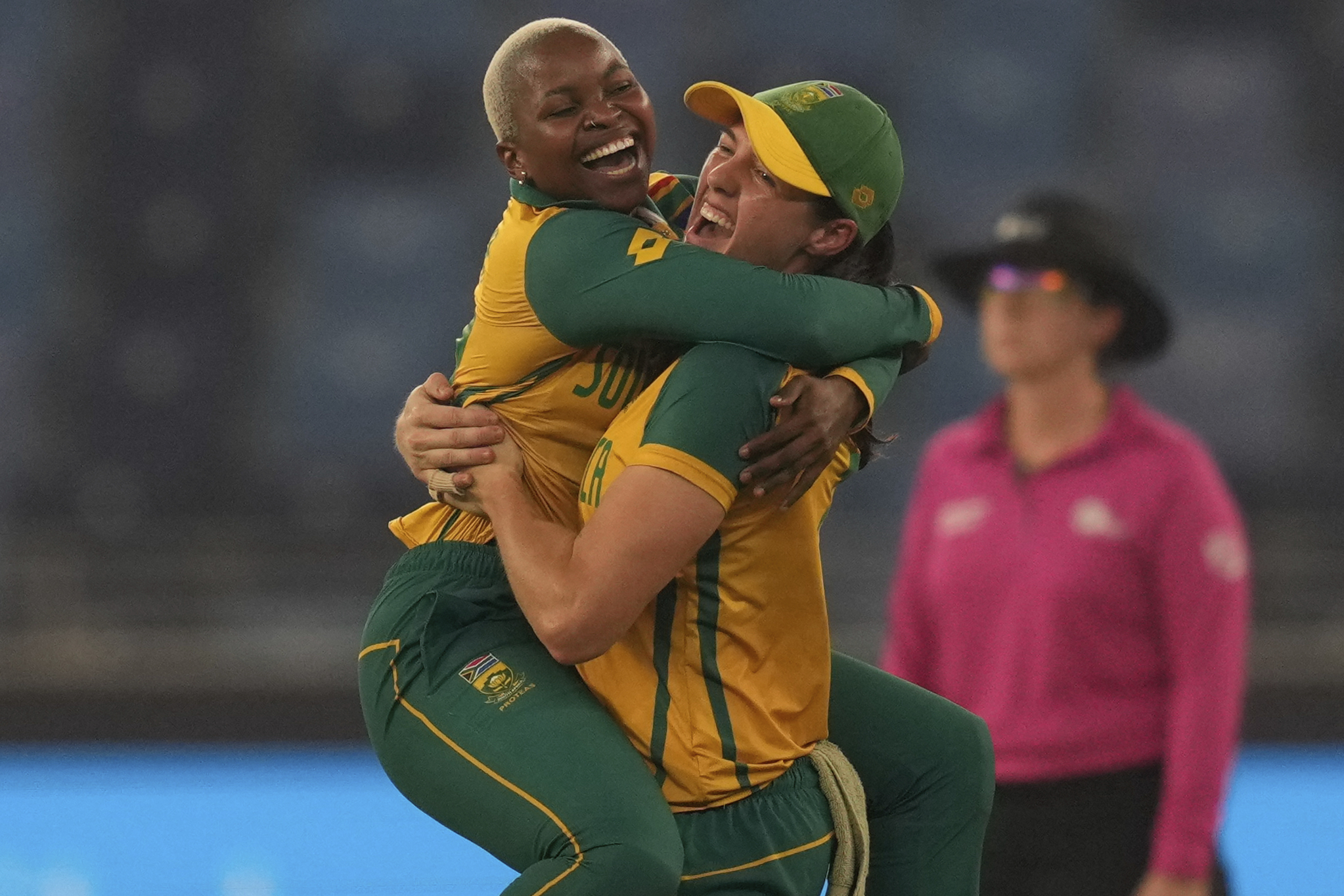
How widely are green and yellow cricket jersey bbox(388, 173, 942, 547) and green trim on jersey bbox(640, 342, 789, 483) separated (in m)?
0.02

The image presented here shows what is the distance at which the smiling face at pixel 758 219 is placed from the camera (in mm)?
2004

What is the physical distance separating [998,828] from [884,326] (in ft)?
4.96

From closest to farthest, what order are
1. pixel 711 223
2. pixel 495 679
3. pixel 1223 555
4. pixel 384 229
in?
pixel 495 679
pixel 711 223
pixel 1223 555
pixel 384 229

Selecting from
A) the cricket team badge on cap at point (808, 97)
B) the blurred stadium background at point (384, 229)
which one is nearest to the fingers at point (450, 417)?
the cricket team badge on cap at point (808, 97)

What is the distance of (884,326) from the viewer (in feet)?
6.61

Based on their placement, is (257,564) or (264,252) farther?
(264,252)

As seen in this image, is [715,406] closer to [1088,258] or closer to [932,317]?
[932,317]

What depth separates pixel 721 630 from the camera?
6.43 ft

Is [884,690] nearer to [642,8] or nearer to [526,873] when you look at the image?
[526,873]

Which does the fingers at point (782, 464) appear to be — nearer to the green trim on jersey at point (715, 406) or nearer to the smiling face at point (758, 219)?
the green trim on jersey at point (715, 406)

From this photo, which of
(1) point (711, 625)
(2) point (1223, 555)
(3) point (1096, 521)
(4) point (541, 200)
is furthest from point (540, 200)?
(2) point (1223, 555)

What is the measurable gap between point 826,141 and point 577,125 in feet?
1.02

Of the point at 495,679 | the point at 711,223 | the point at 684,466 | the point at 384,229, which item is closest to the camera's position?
the point at 684,466

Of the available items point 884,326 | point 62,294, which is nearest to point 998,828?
point 884,326
